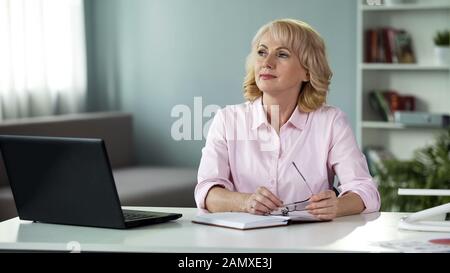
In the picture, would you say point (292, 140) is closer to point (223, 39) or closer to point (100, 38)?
point (223, 39)

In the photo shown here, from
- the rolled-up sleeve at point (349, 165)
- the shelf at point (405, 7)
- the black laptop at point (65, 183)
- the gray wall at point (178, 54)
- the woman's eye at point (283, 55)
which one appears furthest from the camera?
the gray wall at point (178, 54)

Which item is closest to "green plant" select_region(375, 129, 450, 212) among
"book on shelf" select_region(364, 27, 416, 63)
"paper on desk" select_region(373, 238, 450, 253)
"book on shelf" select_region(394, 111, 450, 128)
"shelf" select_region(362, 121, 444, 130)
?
"book on shelf" select_region(394, 111, 450, 128)

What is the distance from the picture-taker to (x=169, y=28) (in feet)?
12.7

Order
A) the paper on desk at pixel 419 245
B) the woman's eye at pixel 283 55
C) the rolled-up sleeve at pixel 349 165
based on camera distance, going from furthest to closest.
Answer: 1. the woman's eye at pixel 283 55
2. the rolled-up sleeve at pixel 349 165
3. the paper on desk at pixel 419 245

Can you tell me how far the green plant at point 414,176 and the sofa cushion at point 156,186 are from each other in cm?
72

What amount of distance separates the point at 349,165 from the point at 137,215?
430mm

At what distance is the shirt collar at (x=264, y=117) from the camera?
170 cm

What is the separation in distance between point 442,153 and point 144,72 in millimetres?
1471

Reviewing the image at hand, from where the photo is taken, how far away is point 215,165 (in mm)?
1668

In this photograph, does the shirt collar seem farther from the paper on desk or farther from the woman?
the paper on desk

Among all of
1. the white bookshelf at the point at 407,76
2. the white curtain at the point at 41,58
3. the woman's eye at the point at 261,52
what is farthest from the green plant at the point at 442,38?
the woman's eye at the point at 261,52

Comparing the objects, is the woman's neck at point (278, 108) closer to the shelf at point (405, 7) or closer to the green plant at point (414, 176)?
the green plant at point (414, 176)

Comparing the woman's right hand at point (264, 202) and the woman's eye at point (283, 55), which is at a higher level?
the woman's eye at point (283, 55)
